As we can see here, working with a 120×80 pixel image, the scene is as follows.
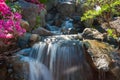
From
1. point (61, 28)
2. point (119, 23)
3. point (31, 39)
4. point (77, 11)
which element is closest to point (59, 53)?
point (31, 39)

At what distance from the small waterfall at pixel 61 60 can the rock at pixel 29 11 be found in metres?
2.03

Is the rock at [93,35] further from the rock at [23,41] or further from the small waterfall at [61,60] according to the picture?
the rock at [23,41]

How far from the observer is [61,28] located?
13055mm

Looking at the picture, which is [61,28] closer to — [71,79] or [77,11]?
[77,11]

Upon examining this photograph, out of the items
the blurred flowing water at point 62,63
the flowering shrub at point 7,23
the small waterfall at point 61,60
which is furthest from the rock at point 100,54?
the flowering shrub at point 7,23

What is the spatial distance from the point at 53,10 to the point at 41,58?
Result: 7.94 metres

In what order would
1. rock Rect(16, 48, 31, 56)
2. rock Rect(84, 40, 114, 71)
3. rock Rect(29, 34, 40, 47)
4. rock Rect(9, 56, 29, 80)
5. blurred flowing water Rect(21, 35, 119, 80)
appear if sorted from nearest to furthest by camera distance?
rock Rect(9, 56, 29, 80) → rock Rect(84, 40, 114, 71) → blurred flowing water Rect(21, 35, 119, 80) → rock Rect(16, 48, 31, 56) → rock Rect(29, 34, 40, 47)

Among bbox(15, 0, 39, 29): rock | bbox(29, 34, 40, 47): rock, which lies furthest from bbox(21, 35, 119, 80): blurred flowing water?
bbox(15, 0, 39, 29): rock

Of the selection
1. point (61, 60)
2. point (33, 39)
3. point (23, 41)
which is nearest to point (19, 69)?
point (61, 60)

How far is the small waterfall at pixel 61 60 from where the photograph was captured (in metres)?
7.39

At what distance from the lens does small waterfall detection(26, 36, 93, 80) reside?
7.39 metres

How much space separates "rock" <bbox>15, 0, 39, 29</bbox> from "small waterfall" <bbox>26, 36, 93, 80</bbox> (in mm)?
2026

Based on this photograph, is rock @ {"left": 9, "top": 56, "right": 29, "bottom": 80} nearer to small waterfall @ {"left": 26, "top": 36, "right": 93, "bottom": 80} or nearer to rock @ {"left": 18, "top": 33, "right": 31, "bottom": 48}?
small waterfall @ {"left": 26, "top": 36, "right": 93, "bottom": 80}

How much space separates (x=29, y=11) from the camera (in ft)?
32.8
